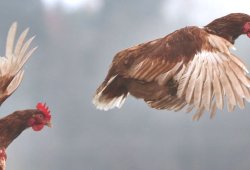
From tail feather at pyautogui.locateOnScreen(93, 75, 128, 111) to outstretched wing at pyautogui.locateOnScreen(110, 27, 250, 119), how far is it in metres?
0.22

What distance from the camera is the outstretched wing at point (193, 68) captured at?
3615 mm

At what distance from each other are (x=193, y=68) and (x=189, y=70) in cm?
4

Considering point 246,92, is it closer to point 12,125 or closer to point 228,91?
point 228,91

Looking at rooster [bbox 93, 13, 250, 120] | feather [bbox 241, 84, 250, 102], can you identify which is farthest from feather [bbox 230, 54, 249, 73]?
feather [bbox 241, 84, 250, 102]

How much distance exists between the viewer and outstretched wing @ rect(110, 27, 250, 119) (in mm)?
3615

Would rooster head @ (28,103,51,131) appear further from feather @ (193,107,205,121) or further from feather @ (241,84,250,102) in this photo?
feather @ (241,84,250,102)

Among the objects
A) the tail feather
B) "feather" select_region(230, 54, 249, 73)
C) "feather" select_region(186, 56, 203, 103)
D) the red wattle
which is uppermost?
the tail feather

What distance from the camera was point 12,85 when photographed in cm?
448

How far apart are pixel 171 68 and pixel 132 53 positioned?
0.44 m

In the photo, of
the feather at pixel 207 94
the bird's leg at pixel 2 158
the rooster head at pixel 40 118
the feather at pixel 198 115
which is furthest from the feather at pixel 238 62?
the bird's leg at pixel 2 158

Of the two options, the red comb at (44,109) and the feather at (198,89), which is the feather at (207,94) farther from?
the red comb at (44,109)

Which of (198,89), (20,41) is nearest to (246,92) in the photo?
(198,89)

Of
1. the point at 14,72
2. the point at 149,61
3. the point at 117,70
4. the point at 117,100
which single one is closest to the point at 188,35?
the point at 149,61

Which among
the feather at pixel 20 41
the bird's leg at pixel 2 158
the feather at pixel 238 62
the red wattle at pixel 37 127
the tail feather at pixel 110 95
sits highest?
the feather at pixel 20 41
